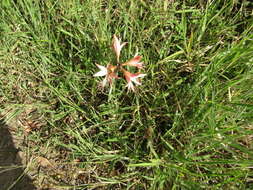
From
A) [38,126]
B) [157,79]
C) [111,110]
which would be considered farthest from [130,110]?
[38,126]

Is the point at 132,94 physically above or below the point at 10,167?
above

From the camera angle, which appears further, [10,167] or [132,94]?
[10,167]

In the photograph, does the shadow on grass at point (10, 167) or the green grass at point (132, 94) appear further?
the shadow on grass at point (10, 167)

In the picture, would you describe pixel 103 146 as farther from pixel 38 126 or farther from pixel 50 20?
pixel 50 20

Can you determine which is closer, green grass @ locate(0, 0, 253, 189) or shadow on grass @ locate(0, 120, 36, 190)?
green grass @ locate(0, 0, 253, 189)

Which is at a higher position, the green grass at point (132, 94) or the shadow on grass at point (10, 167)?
the green grass at point (132, 94)
